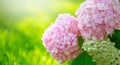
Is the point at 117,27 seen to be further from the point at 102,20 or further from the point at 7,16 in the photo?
the point at 7,16

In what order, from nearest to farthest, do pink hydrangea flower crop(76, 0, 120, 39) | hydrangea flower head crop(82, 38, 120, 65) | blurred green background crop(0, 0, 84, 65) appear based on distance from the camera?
hydrangea flower head crop(82, 38, 120, 65)
pink hydrangea flower crop(76, 0, 120, 39)
blurred green background crop(0, 0, 84, 65)

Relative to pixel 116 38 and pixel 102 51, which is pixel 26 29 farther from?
pixel 102 51

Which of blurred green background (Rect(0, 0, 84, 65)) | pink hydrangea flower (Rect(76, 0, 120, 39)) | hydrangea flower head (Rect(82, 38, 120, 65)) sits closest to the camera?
hydrangea flower head (Rect(82, 38, 120, 65))

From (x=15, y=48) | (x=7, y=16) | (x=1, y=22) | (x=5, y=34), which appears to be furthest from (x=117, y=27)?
(x=7, y=16)

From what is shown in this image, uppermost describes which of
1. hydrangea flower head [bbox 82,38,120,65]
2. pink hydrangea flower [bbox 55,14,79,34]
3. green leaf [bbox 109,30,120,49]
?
pink hydrangea flower [bbox 55,14,79,34]

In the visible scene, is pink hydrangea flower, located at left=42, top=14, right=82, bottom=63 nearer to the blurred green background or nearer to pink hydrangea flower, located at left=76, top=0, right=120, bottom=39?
pink hydrangea flower, located at left=76, top=0, right=120, bottom=39

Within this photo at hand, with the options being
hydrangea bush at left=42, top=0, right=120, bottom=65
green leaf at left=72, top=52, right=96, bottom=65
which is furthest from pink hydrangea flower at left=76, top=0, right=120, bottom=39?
green leaf at left=72, top=52, right=96, bottom=65

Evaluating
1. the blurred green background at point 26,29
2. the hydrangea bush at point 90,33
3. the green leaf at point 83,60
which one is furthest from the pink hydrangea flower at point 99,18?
the blurred green background at point 26,29
